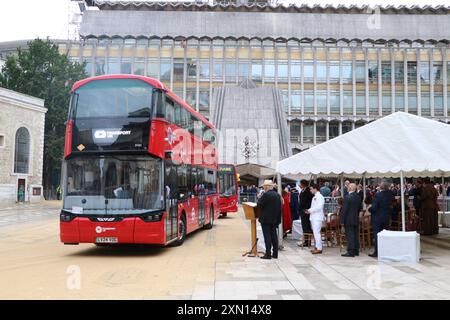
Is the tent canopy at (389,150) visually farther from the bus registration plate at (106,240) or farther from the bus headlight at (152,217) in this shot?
the bus registration plate at (106,240)

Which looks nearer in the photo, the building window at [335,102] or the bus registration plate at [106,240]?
the bus registration plate at [106,240]

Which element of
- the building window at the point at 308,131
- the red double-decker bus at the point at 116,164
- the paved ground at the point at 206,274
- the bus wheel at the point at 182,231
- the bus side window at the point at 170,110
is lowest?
the paved ground at the point at 206,274

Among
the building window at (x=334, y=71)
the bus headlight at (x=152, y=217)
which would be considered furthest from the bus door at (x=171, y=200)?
the building window at (x=334, y=71)

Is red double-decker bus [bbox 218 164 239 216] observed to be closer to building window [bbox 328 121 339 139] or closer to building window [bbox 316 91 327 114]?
building window [bbox 316 91 327 114]

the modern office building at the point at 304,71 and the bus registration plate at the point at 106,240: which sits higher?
the modern office building at the point at 304,71

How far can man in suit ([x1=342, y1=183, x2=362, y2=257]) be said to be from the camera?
11609 mm

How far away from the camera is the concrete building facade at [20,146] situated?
3866 centimetres

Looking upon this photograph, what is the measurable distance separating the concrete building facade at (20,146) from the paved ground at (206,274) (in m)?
27.6

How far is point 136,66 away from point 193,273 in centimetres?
5529

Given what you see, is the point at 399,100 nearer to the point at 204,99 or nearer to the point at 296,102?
the point at 296,102

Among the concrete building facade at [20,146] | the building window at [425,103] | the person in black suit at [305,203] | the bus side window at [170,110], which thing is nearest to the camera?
the bus side window at [170,110]

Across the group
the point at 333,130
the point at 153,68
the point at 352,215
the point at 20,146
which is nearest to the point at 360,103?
the point at 333,130
